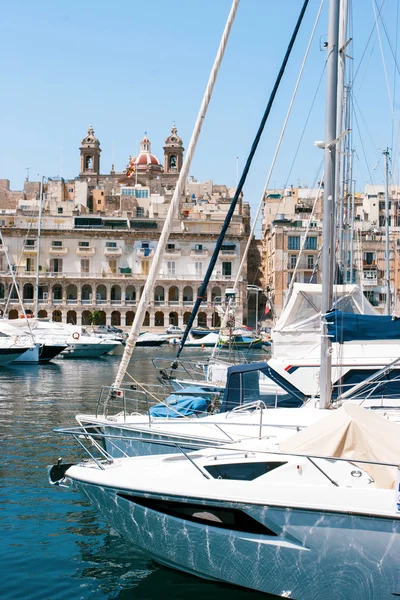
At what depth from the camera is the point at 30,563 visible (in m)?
10.5

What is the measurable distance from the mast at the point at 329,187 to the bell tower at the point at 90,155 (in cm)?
10458

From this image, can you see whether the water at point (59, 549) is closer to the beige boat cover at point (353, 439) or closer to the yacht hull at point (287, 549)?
the yacht hull at point (287, 549)

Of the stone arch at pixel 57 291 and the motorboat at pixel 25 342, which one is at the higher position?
the stone arch at pixel 57 291

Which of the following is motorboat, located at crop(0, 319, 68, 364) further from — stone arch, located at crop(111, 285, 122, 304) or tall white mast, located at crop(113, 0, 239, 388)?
stone arch, located at crop(111, 285, 122, 304)

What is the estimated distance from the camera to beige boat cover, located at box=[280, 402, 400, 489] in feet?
30.4

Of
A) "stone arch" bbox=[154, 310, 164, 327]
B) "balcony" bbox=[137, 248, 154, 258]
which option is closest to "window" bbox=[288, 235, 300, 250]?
"balcony" bbox=[137, 248, 154, 258]

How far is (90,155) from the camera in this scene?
383ft

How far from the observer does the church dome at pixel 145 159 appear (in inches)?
4560

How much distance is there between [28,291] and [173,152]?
39146 mm

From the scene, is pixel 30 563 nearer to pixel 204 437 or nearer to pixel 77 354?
pixel 204 437

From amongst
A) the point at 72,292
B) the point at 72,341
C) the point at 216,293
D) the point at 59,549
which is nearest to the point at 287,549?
the point at 59,549

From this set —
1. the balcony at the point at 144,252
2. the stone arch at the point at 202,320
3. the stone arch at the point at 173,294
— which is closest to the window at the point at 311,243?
the stone arch at the point at 202,320

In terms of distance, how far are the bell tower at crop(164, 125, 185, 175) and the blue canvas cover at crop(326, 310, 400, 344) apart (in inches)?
3957

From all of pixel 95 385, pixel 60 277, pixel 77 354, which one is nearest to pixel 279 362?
pixel 95 385
